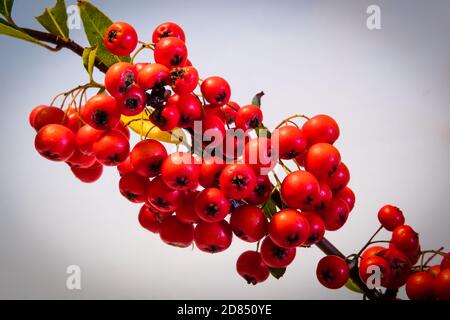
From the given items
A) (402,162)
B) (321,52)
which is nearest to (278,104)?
(321,52)

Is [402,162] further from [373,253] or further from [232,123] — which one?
[232,123]

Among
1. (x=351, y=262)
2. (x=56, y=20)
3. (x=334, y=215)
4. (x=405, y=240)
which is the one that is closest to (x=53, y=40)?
(x=56, y=20)

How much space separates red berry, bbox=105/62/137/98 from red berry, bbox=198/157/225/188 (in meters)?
0.14

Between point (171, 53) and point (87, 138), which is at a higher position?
point (171, 53)

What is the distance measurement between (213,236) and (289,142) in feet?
0.54

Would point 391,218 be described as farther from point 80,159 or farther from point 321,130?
point 80,159

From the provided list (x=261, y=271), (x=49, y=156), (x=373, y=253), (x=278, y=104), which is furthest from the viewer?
(x=278, y=104)

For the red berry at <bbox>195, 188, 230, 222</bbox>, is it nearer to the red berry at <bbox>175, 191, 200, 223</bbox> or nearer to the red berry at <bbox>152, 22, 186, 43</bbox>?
the red berry at <bbox>175, 191, 200, 223</bbox>

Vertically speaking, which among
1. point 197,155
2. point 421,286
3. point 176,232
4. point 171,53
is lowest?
point 421,286

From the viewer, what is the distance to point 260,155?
58 cm

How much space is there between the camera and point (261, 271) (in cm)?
69

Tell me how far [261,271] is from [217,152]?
21 cm

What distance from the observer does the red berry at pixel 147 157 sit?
570mm

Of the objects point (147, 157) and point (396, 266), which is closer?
point (147, 157)
